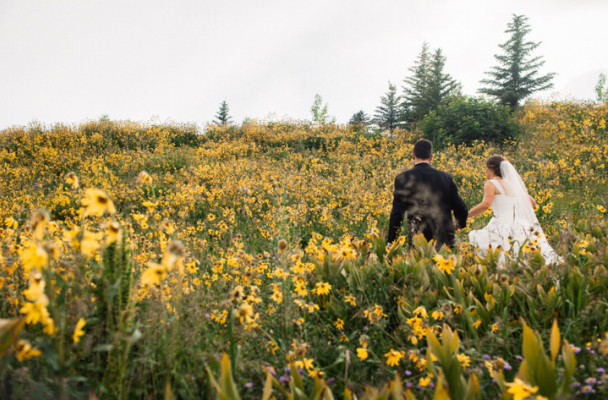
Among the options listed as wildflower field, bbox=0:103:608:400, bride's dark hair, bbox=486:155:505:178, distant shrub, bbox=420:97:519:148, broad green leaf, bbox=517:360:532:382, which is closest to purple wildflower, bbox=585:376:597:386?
wildflower field, bbox=0:103:608:400

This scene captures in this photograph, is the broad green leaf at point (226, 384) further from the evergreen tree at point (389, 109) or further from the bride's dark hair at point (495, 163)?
Answer: the evergreen tree at point (389, 109)

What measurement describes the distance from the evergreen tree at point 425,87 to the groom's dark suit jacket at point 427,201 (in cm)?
2685

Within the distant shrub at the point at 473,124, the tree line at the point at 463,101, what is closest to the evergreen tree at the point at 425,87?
the tree line at the point at 463,101

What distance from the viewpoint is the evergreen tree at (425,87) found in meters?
Answer: 30.2

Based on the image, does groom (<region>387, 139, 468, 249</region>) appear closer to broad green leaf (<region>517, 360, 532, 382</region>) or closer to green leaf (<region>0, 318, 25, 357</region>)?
broad green leaf (<region>517, 360, 532, 382</region>)

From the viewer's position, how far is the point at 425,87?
3095 cm

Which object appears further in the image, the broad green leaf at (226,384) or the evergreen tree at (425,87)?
the evergreen tree at (425,87)

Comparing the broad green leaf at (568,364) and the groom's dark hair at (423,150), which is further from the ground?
the groom's dark hair at (423,150)

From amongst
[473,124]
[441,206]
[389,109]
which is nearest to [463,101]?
[473,124]

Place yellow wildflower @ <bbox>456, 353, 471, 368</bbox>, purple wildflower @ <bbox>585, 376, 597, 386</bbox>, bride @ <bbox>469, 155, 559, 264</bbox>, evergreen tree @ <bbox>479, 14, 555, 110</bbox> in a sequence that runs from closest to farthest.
→ purple wildflower @ <bbox>585, 376, 597, 386</bbox>
yellow wildflower @ <bbox>456, 353, 471, 368</bbox>
bride @ <bbox>469, 155, 559, 264</bbox>
evergreen tree @ <bbox>479, 14, 555, 110</bbox>

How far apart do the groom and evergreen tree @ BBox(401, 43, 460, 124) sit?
26808mm

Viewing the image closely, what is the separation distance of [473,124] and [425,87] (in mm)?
20283

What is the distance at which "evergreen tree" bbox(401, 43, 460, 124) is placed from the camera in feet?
99.1

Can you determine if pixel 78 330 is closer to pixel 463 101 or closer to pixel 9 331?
pixel 9 331
